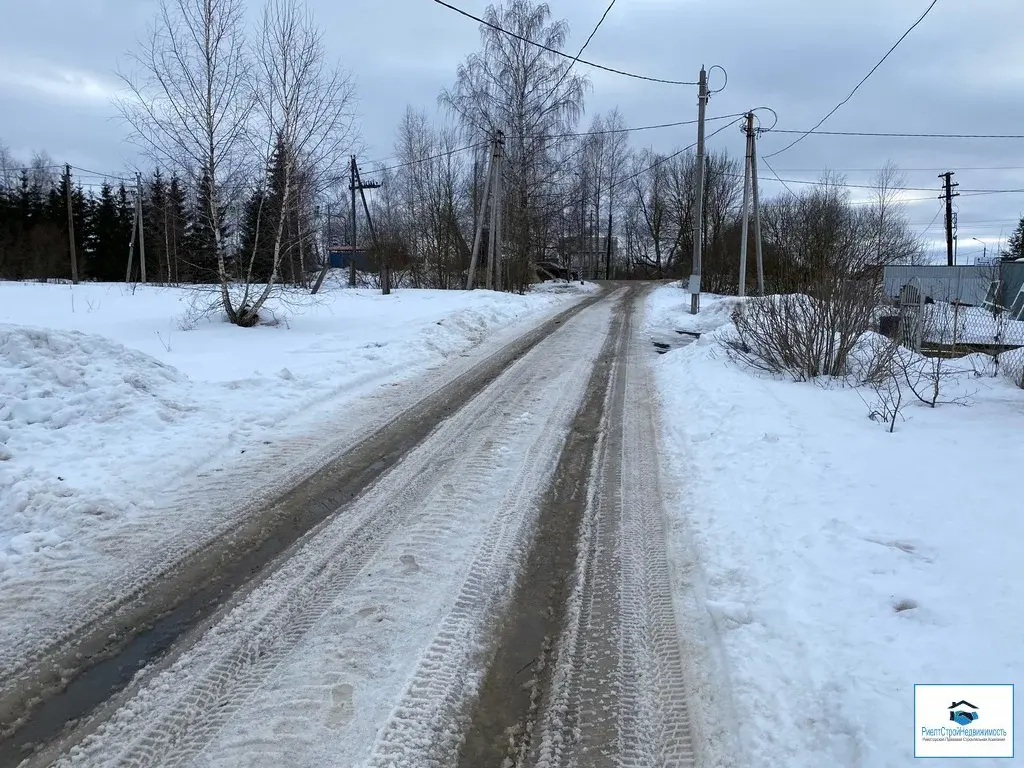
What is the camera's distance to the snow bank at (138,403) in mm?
4000

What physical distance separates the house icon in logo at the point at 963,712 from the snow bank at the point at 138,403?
4.09m

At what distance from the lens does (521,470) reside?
5078 millimetres

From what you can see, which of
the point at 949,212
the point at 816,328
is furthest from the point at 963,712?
the point at 949,212

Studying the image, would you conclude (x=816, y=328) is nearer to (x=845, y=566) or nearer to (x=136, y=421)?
(x=845, y=566)

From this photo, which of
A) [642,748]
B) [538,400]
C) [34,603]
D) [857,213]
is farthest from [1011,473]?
[857,213]

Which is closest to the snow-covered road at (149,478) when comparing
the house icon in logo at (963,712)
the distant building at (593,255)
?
the house icon in logo at (963,712)

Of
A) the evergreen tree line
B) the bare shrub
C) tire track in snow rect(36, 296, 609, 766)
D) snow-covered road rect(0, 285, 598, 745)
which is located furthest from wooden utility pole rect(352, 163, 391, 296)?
tire track in snow rect(36, 296, 609, 766)

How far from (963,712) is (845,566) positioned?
1143 millimetres

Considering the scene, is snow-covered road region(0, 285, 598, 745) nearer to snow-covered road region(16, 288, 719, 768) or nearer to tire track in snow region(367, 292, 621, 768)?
snow-covered road region(16, 288, 719, 768)

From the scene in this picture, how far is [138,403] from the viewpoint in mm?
6016

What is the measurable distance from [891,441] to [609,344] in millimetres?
7192

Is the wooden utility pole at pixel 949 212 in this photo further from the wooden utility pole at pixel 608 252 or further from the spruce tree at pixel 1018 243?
the wooden utility pole at pixel 608 252

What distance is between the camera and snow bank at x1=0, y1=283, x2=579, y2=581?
4.00m

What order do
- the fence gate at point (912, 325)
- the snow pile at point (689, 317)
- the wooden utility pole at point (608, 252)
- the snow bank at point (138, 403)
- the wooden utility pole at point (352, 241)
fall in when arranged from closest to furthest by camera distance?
the snow bank at point (138, 403) < the fence gate at point (912, 325) < the snow pile at point (689, 317) < the wooden utility pole at point (352, 241) < the wooden utility pole at point (608, 252)
